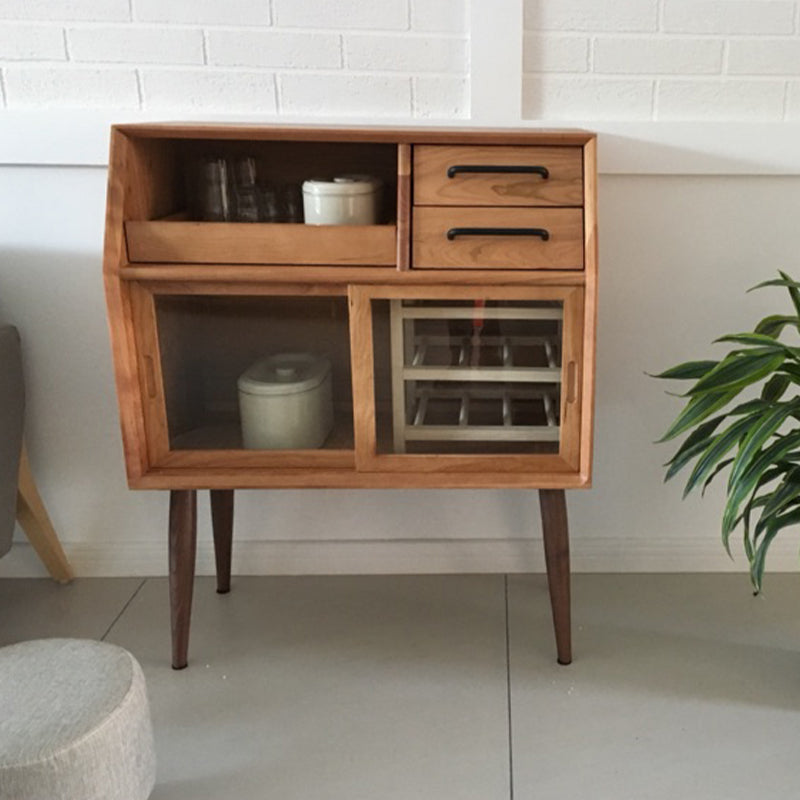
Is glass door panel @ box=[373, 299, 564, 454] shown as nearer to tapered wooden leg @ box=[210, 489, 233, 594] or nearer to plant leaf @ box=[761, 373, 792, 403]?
plant leaf @ box=[761, 373, 792, 403]

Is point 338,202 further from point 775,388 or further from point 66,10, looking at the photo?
point 775,388

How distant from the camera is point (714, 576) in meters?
1.88

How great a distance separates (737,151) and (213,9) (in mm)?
1000

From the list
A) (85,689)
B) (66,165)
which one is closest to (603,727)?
(85,689)

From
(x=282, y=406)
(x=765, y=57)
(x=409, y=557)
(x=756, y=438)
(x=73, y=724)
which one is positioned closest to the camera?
(x=73, y=724)

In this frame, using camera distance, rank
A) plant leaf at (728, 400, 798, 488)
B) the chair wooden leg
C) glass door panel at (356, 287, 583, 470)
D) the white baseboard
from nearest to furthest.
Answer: plant leaf at (728, 400, 798, 488), glass door panel at (356, 287, 583, 470), the chair wooden leg, the white baseboard

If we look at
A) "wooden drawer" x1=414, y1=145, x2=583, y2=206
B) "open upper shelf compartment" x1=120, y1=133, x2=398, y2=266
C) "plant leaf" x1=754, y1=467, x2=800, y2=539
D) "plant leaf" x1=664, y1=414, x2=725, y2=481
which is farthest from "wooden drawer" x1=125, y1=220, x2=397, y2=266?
"plant leaf" x1=754, y1=467, x2=800, y2=539

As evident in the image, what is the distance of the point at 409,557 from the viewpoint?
1917 millimetres

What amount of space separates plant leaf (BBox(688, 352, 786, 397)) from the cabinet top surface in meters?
0.41

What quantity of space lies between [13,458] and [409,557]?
0.82m

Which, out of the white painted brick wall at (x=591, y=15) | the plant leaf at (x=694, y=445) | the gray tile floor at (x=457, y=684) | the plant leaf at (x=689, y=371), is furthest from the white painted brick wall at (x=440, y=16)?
the gray tile floor at (x=457, y=684)

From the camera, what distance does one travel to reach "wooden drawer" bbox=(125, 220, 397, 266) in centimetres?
140

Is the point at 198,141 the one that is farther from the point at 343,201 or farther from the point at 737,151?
the point at 737,151

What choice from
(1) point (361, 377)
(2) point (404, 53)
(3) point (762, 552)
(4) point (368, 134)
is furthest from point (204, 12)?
(3) point (762, 552)
